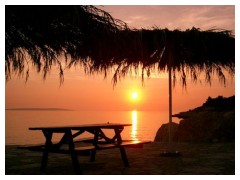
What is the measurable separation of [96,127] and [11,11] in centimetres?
244

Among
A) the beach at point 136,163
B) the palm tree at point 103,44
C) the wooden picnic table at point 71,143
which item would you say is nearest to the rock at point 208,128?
the beach at point 136,163

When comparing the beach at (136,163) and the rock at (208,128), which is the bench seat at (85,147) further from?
the rock at (208,128)

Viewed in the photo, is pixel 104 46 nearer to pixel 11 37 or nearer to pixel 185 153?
pixel 11 37

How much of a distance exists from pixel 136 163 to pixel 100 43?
7.68 feet

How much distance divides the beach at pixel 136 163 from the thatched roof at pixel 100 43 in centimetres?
171

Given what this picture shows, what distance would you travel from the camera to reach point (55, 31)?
675cm

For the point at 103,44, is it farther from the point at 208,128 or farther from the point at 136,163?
the point at 208,128

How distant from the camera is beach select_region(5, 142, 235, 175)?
6.16 metres

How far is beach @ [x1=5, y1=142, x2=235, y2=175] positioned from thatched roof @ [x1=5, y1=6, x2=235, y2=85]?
171 cm

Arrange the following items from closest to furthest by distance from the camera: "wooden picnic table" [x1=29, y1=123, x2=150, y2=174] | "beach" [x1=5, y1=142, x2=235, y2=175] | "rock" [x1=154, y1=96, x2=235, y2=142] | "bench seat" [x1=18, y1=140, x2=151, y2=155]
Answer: "bench seat" [x1=18, y1=140, x2=151, y2=155] → "wooden picnic table" [x1=29, y1=123, x2=150, y2=174] → "beach" [x1=5, y1=142, x2=235, y2=175] → "rock" [x1=154, y1=96, x2=235, y2=142]

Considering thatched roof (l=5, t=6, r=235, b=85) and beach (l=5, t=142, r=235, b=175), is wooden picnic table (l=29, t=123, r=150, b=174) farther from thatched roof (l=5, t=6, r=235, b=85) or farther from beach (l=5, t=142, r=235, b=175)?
thatched roof (l=5, t=6, r=235, b=85)

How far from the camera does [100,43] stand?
698 centimetres

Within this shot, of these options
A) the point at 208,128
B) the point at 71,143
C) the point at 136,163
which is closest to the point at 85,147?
the point at 71,143

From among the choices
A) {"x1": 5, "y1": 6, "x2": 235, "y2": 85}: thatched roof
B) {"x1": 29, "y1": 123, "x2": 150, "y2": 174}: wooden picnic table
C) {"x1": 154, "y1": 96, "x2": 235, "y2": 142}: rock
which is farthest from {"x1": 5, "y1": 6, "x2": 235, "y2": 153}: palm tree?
{"x1": 154, "y1": 96, "x2": 235, "y2": 142}: rock
